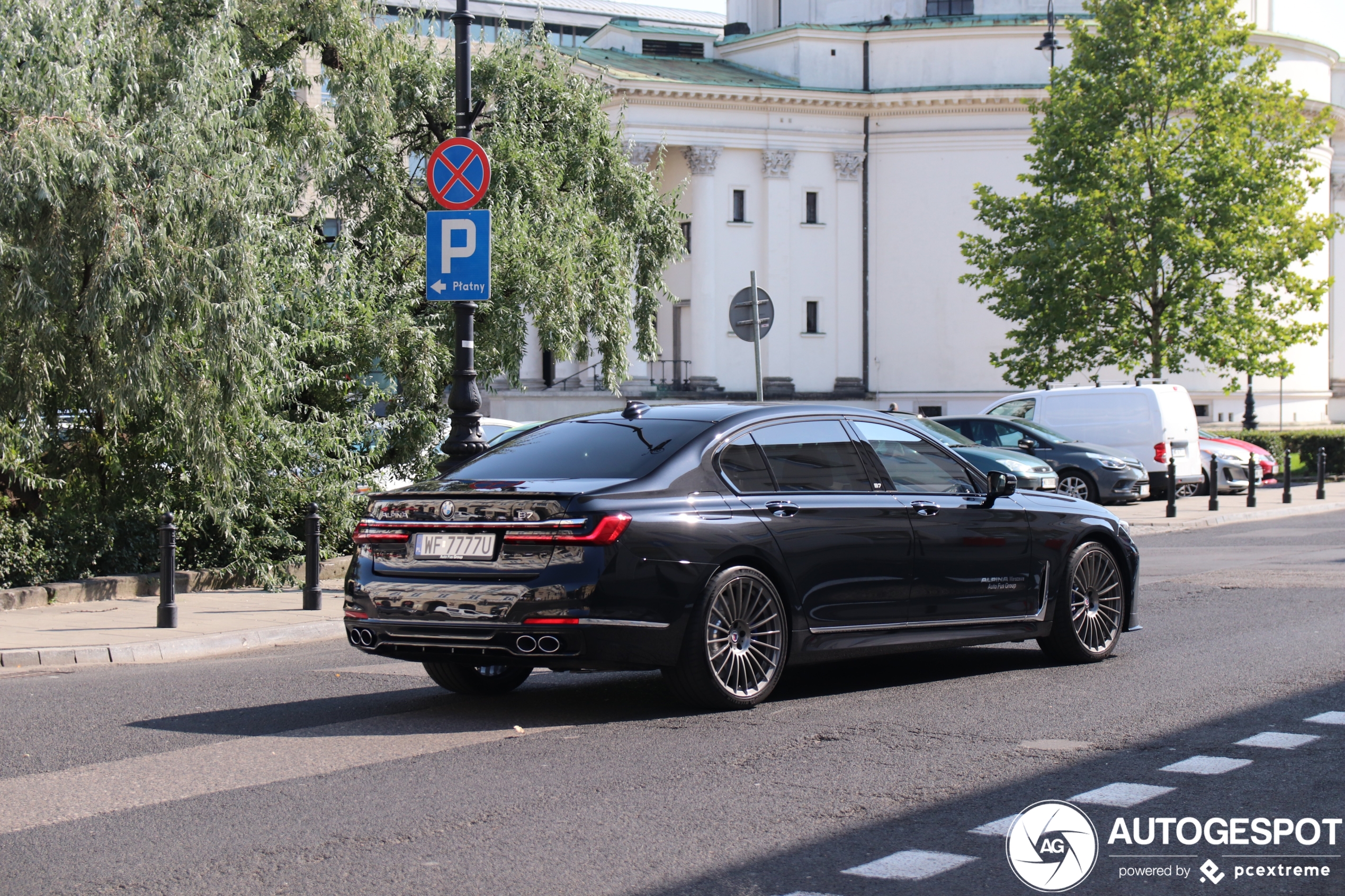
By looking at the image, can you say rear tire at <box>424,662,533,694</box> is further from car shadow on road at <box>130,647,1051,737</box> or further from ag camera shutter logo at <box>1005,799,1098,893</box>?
ag camera shutter logo at <box>1005,799,1098,893</box>

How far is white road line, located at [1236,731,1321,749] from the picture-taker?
6.97m

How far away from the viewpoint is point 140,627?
38.8 feet

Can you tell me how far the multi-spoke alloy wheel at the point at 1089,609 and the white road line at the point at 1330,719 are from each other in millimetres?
1981

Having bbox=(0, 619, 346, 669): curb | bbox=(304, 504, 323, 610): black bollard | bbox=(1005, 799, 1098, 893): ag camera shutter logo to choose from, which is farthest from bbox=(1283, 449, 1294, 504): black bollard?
bbox=(1005, 799, 1098, 893): ag camera shutter logo

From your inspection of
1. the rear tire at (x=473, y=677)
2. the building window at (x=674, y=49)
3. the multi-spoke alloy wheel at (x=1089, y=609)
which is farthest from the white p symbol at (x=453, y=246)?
the building window at (x=674, y=49)

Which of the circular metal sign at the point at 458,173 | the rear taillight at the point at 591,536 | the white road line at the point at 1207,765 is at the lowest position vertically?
the white road line at the point at 1207,765

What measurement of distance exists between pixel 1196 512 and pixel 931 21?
3454 centimetres

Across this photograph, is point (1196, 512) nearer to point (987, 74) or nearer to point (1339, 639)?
point (1339, 639)

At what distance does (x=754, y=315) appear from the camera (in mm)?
19453

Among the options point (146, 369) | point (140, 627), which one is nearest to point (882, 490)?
point (140, 627)

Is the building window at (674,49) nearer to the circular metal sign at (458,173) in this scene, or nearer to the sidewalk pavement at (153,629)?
the circular metal sign at (458,173)

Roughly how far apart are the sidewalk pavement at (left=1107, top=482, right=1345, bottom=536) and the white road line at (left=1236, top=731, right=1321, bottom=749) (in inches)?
568

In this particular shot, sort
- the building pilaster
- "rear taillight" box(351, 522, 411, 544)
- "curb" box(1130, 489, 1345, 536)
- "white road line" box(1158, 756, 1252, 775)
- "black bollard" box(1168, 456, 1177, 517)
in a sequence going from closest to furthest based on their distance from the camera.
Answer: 1. "white road line" box(1158, 756, 1252, 775)
2. "rear taillight" box(351, 522, 411, 544)
3. "curb" box(1130, 489, 1345, 536)
4. "black bollard" box(1168, 456, 1177, 517)
5. the building pilaster

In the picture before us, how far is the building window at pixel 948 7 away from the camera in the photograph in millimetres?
57312
